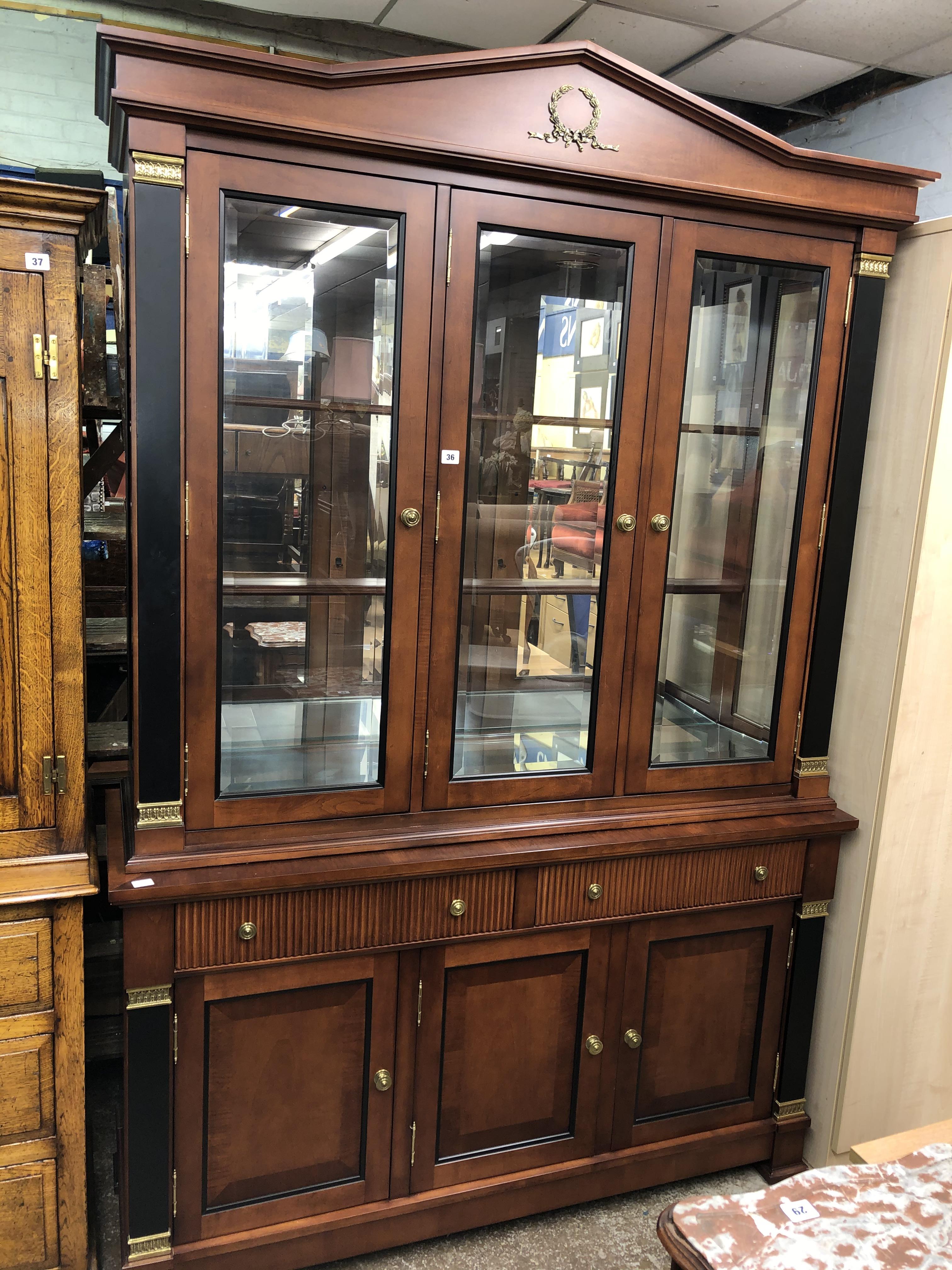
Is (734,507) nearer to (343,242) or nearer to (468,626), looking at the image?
(468,626)

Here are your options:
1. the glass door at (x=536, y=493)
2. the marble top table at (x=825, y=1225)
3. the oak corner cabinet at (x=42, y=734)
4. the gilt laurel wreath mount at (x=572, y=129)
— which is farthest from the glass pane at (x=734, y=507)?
the oak corner cabinet at (x=42, y=734)

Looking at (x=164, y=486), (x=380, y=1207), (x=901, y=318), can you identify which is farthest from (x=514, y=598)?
(x=380, y=1207)

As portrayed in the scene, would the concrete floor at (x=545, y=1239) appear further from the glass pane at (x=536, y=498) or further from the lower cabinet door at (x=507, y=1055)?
the glass pane at (x=536, y=498)

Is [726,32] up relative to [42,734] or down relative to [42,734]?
up

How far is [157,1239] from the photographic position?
2.00 metres

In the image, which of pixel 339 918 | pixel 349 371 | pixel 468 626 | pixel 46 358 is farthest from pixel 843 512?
pixel 46 358

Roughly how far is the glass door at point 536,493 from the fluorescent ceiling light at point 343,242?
0.55 feet

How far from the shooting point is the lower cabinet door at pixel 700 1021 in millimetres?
2357

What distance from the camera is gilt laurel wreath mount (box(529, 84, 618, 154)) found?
192 centimetres

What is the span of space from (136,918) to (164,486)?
80 centimetres

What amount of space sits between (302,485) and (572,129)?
867 mm

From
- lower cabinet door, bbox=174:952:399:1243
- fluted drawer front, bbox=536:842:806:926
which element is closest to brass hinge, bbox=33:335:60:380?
lower cabinet door, bbox=174:952:399:1243

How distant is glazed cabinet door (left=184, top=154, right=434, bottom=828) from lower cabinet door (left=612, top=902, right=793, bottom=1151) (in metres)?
0.79

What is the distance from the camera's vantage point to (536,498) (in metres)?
2.15
